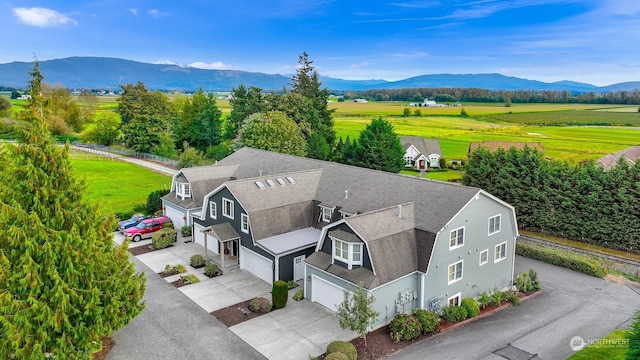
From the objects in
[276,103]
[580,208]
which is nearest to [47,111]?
[580,208]

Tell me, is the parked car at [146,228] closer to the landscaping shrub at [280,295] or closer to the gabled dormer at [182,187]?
the gabled dormer at [182,187]

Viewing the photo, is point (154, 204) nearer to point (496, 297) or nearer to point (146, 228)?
point (146, 228)

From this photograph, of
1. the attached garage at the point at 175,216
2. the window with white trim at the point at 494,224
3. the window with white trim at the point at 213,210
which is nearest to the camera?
the window with white trim at the point at 494,224

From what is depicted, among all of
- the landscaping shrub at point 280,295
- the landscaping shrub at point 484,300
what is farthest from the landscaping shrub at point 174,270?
the landscaping shrub at point 484,300

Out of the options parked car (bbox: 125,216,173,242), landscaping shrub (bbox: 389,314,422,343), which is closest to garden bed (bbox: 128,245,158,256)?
parked car (bbox: 125,216,173,242)

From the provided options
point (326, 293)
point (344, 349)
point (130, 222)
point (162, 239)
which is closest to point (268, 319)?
point (326, 293)

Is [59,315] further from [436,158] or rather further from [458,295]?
[436,158]
